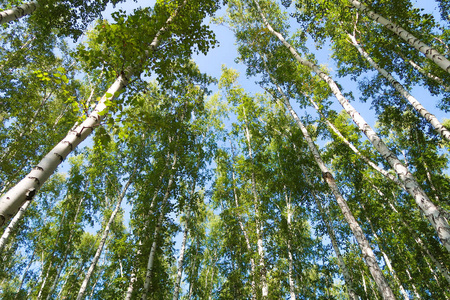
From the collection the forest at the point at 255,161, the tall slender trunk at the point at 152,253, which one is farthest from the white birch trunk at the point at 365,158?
the tall slender trunk at the point at 152,253

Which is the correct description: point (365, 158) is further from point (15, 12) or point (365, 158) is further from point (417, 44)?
point (15, 12)

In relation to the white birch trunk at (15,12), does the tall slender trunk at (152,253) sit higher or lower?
lower

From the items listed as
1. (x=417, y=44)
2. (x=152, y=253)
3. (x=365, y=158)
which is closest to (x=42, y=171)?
(x=152, y=253)

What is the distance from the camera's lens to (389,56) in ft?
34.6

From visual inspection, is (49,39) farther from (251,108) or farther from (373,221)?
(373,221)

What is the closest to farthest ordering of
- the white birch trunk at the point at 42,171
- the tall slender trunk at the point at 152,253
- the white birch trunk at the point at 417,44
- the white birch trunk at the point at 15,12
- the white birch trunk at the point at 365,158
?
1. the white birch trunk at the point at 42,171
2. the white birch trunk at the point at 15,12
3. the white birch trunk at the point at 417,44
4. the tall slender trunk at the point at 152,253
5. the white birch trunk at the point at 365,158

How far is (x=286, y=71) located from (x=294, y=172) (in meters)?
5.17

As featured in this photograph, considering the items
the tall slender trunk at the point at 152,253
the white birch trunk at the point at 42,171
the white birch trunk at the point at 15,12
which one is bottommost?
the white birch trunk at the point at 42,171

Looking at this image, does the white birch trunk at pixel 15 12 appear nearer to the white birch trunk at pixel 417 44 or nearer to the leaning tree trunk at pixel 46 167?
the leaning tree trunk at pixel 46 167

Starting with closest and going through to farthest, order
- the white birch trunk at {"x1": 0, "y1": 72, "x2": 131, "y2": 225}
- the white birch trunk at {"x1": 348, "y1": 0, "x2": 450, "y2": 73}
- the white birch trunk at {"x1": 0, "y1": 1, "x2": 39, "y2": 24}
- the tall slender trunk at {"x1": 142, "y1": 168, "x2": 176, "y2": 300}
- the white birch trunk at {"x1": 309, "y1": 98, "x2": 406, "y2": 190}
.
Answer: the white birch trunk at {"x1": 0, "y1": 72, "x2": 131, "y2": 225}, the white birch trunk at {"x1": 0, "y1": 1, "x2": 39, "y2": 24}, the white birch trunk at {"x1": 348, "y1": 0, "x2": 450, "y2": 73}, the tall slender trunk at {"x1": 142, "y1": 168, "x2": 176, "y2": 300}, the white birch trunk at {"x1": 309, "y1": 98, "x2": 406, "y2": 190}

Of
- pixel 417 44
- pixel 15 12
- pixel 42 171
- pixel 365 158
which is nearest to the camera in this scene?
pixel 42 171

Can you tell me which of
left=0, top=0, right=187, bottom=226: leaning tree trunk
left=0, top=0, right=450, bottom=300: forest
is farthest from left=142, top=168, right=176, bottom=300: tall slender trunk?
left=0, top=0, right=187, bottom=226: leaning tree trunk

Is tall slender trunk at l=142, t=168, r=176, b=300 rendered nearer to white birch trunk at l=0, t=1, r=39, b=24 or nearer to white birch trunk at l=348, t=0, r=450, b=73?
white birch trunk at l=0, t=1, r=39, b=24

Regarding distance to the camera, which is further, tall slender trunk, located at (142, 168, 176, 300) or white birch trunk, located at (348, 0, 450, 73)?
tall slender trunk, located at (142, 168, 176, 300)
